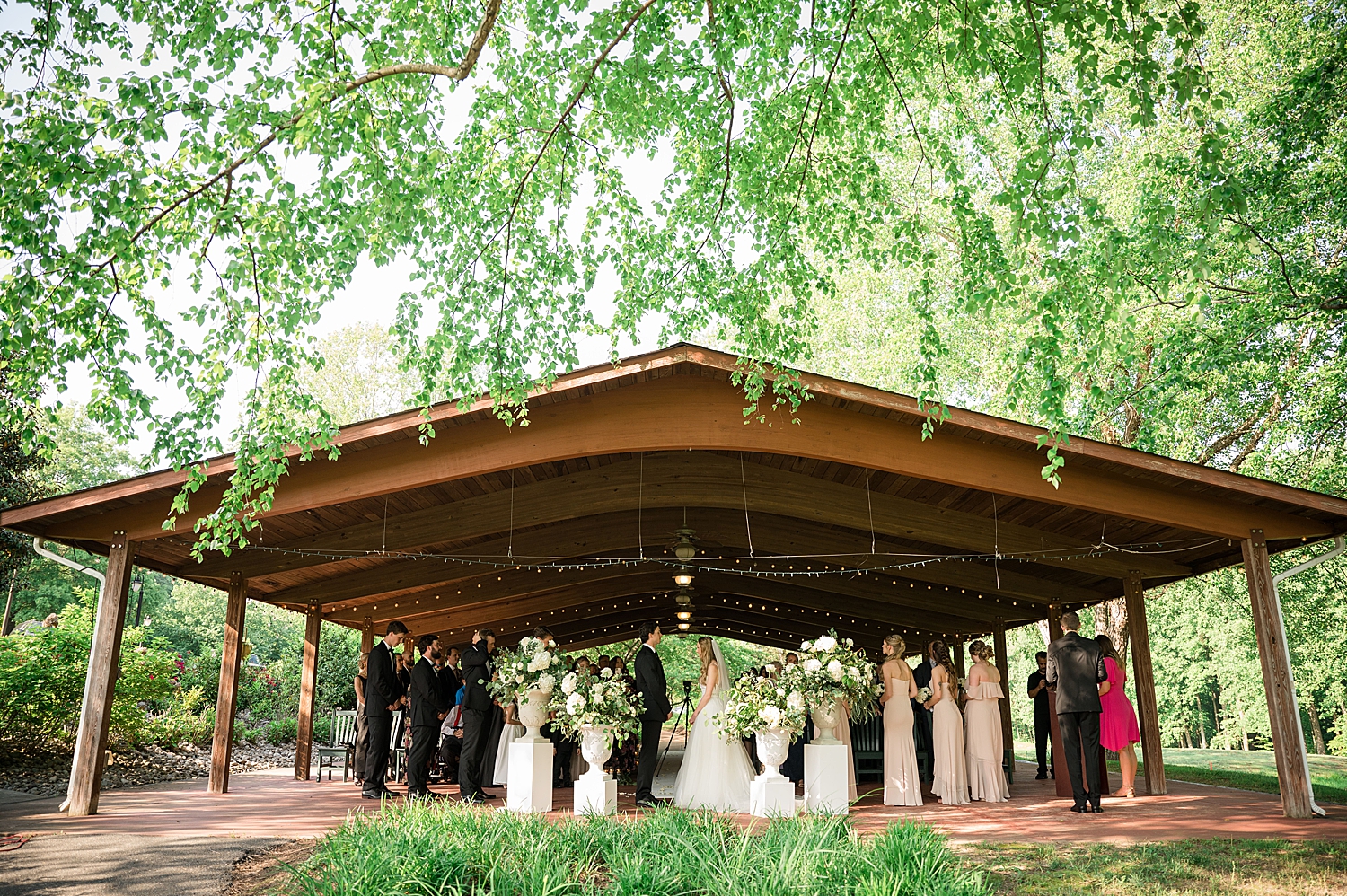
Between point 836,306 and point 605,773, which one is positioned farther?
point 836,306

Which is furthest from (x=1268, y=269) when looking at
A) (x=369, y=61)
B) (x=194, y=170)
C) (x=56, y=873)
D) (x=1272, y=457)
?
(x=56, y=873)

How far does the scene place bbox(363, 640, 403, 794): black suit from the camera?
898 centimetres

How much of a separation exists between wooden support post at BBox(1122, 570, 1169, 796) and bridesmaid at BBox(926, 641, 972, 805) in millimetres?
2107

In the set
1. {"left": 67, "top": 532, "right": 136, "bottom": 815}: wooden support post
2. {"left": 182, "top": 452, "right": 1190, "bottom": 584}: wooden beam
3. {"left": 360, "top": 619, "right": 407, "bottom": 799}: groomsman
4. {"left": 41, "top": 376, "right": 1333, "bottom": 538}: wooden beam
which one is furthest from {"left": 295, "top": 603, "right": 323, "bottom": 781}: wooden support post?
{"left": 41, "top": 376, "right": 1333, "bottom": 538}: wooden beam

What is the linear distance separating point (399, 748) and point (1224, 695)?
1038 inches

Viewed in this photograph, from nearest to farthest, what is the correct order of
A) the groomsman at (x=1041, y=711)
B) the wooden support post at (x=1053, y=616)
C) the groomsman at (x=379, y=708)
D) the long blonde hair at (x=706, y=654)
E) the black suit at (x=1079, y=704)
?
A: the black suit at (x=1079, y=704) < the groomsman at (x=379, y=708) < the long blonde hair at (x=706, y=654) < the groomsman at (x=1041, y=711) < the wooden support post at (x=1053, y=616)

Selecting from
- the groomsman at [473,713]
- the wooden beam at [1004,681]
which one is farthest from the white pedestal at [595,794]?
the wooden beam at [1004,681]

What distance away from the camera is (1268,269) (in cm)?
1169

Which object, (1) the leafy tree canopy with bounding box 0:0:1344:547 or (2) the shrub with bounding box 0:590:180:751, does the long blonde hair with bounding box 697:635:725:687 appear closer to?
(1) the leafy tree canopy with bounding box 0:0:1344:547

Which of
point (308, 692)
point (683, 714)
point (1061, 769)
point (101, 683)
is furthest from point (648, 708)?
point (683, 714)

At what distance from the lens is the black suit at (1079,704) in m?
8.12

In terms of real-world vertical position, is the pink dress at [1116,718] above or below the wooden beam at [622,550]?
below

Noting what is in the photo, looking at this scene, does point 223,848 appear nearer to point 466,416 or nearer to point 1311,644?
point 466,416

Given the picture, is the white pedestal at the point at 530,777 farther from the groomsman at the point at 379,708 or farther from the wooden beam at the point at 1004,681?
the wooden beam at the point at 1004,681
